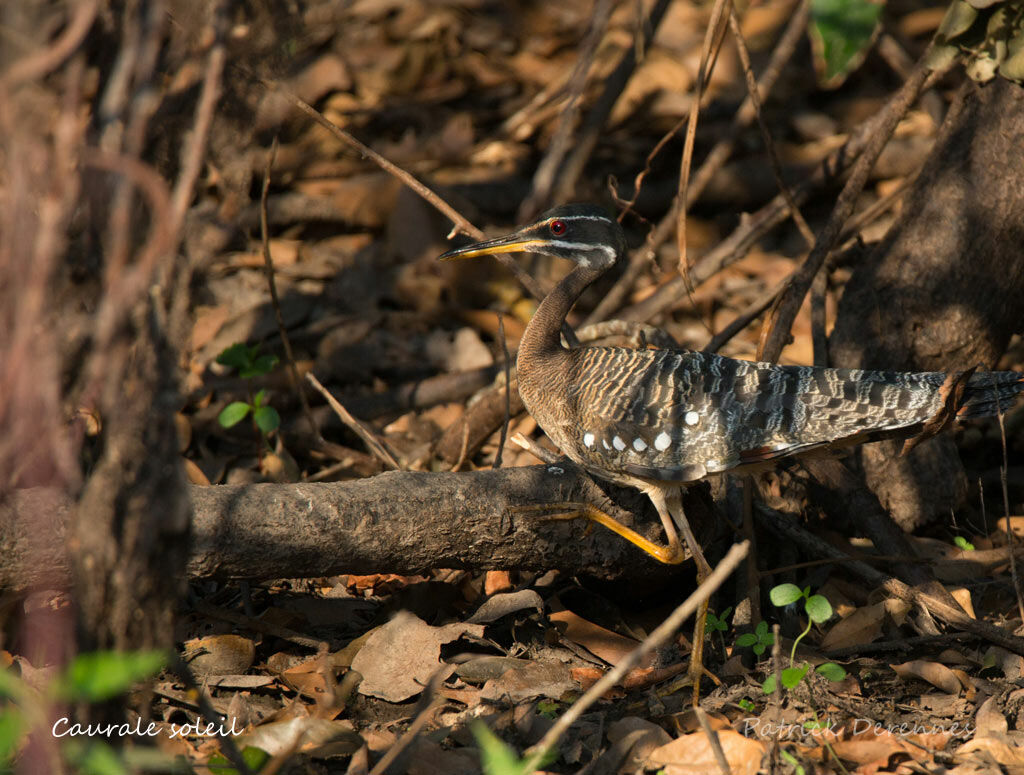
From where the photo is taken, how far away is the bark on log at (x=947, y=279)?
512cm

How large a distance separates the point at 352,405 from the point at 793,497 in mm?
2893

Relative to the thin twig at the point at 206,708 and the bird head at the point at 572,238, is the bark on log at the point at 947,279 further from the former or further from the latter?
the thin twig at the point at 206,708

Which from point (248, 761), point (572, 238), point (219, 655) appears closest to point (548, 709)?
point (248, 761)

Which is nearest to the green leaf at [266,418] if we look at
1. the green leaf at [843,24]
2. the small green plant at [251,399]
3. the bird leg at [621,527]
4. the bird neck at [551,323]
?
the small green plant at [251,399]

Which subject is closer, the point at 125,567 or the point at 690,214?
the point at 125,567

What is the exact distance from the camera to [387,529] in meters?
4.05

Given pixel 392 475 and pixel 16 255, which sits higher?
pixel 16 255

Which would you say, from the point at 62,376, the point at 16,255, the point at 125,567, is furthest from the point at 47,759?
Answer: the point at 16,255

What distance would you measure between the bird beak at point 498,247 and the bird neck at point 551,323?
279 millimetres

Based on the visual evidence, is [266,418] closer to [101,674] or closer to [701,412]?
[701,412]

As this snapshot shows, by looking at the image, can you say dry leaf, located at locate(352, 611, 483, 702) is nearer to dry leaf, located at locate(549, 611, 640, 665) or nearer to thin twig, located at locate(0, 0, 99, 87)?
dry leaf, located at locate(549, 611, 640, 665)

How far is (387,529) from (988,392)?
2.70 m

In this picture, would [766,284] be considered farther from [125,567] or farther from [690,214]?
[125,567]

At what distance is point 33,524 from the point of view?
3.55m
